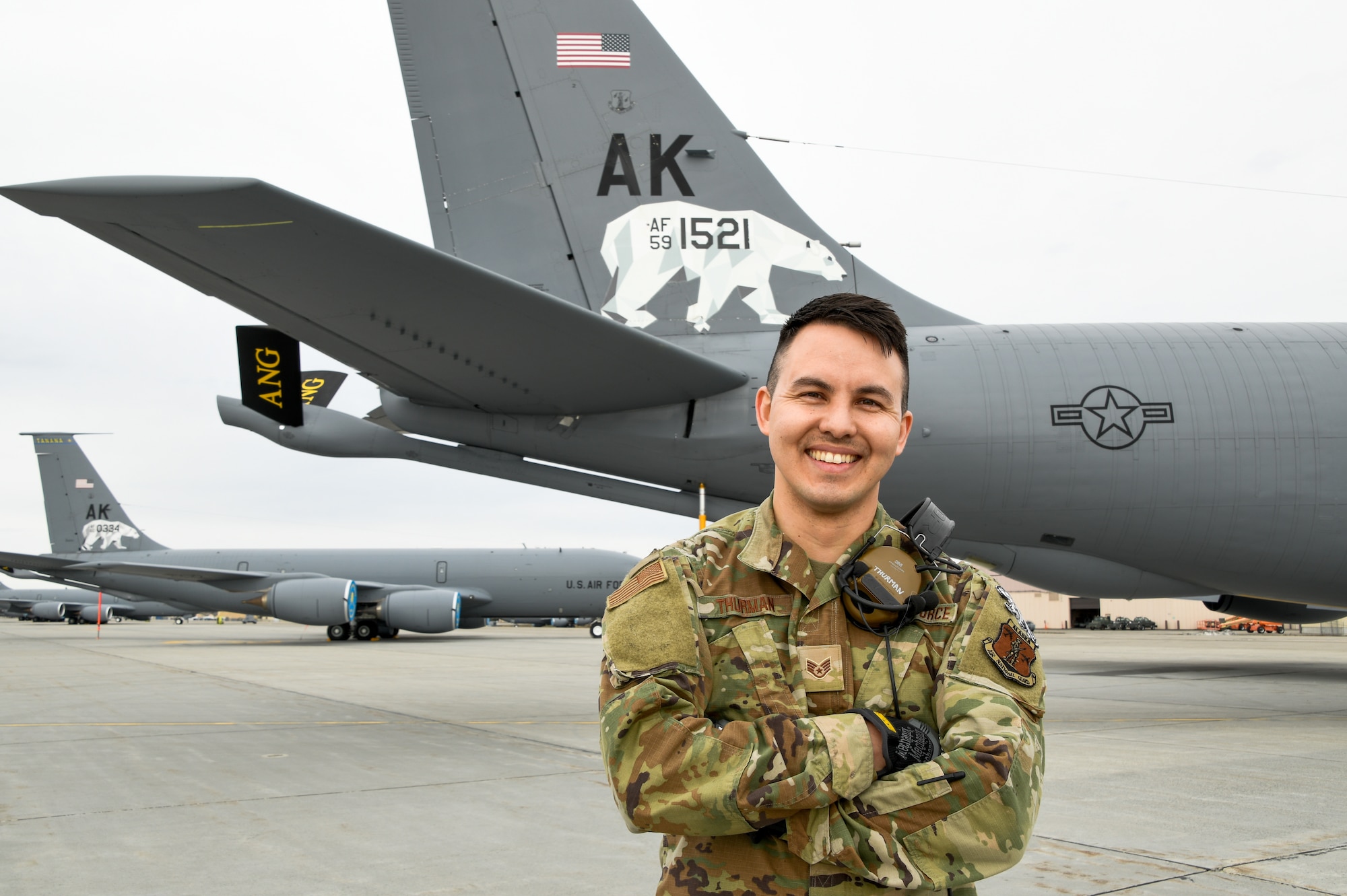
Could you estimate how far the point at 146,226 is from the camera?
4.72 m

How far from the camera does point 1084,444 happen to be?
7719 millimetres

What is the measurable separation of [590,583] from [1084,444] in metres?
23.4

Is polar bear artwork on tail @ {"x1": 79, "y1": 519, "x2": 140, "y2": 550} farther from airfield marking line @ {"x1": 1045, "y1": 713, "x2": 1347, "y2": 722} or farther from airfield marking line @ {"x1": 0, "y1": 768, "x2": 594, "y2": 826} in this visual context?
airfield marking line @ {"x1": 1045, "y1": 713, "x2": 1347, "y2": 722}

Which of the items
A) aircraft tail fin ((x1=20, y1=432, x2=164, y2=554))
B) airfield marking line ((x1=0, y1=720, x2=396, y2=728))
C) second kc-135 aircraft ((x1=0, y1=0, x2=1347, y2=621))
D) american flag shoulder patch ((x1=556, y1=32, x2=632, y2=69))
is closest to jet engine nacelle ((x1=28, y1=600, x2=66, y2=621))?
aircraft tail fin ((x1=20, y1=432, x2=164, y2=554))

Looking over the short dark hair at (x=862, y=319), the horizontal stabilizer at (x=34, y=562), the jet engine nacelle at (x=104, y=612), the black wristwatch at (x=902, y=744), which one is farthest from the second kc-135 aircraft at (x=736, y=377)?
the jet engine nacelle at (x=104, y=612)

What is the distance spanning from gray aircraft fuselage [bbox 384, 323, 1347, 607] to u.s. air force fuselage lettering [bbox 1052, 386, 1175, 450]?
0.01m

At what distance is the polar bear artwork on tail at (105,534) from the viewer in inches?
1314

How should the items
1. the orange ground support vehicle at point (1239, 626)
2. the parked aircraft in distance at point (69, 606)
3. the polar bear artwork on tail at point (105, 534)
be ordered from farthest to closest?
the parked aircraft in distance at point (69, 606) → the orange ground support vehicle at point (1239, 626) → the polar bear artwork on tail at point (105, 534)

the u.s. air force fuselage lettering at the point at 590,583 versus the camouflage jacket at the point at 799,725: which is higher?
the camouflage jacket at the point at 799,725

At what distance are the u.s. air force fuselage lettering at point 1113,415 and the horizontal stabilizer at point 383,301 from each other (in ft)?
9.16

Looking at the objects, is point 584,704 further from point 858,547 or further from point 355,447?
point 858,547

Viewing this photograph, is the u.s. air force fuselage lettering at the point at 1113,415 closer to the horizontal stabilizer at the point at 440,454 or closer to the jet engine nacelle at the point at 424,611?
the horizontal stabilizer at the point at 440,454

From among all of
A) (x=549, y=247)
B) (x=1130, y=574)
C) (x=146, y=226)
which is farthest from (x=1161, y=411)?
(x=146, y=226)

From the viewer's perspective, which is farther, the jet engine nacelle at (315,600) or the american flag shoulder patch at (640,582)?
the jet engine nacelle at (315,600)
